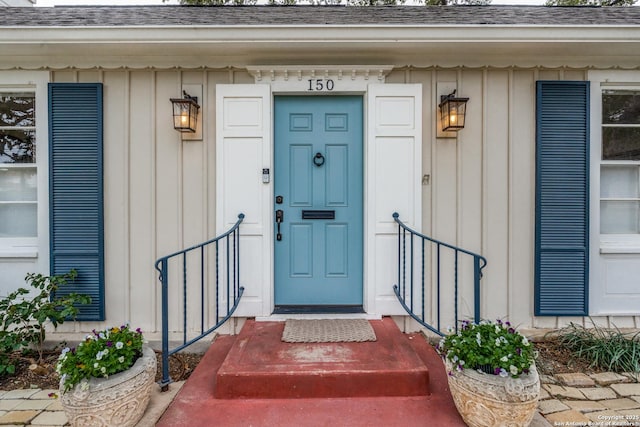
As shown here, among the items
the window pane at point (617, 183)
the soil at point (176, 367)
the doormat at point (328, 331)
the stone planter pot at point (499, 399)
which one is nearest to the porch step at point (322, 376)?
the doormat at point (328, 331)

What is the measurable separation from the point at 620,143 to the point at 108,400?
429 centimetres

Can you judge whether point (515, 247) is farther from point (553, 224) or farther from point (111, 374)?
point (111, 374)

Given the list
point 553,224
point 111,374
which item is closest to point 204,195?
point 111,374

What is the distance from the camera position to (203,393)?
6.30ft

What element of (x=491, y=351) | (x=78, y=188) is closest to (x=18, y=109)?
(x=78, y=188)

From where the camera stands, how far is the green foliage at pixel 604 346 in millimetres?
2305

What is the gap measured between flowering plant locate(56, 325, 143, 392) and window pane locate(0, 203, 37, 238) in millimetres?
1755

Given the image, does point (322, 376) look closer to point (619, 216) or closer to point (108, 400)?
point (108, 400)

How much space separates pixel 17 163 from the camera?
110 inches

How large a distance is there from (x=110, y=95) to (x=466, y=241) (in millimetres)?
3354

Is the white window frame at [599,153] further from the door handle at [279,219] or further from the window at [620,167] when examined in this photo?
the door handle at [279,219]

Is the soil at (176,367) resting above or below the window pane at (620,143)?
below

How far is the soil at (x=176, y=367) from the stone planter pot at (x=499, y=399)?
34.2 inches

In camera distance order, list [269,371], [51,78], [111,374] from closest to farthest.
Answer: [111,374] → [269,371] → [51,78]
